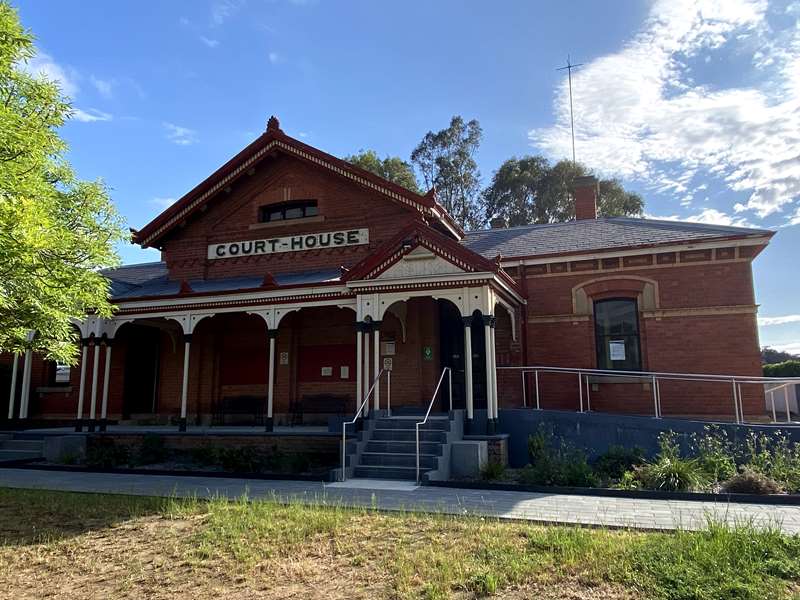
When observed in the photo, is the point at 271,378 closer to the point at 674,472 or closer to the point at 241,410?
the point at 241,410

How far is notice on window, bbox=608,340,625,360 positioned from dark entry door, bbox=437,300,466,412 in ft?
12.0

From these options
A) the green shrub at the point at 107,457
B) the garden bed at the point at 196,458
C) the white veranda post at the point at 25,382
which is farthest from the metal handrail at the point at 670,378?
the white veranda post at the point at 25,382

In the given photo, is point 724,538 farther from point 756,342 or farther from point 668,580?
point 756,342

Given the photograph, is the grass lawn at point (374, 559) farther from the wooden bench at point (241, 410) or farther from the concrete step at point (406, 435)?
the wooden bench at point (241, 410)

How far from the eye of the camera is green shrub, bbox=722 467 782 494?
837cm

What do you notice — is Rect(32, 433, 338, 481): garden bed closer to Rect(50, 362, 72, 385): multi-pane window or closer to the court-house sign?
the court-house sign

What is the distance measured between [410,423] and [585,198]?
1101cm

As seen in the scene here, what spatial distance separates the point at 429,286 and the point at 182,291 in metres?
6.67

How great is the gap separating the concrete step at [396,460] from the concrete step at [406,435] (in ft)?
1.52

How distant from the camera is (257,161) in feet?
55.1

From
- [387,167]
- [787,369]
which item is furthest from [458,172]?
[787,369]

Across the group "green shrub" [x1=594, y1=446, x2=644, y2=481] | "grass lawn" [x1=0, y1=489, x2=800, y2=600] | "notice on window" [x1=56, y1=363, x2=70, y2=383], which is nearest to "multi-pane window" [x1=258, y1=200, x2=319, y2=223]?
"notice on window" [x1=56, y1=363, x2=70, y2=383]

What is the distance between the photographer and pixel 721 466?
946 centimetres

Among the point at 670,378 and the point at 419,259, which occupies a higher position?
the point at 419,259
